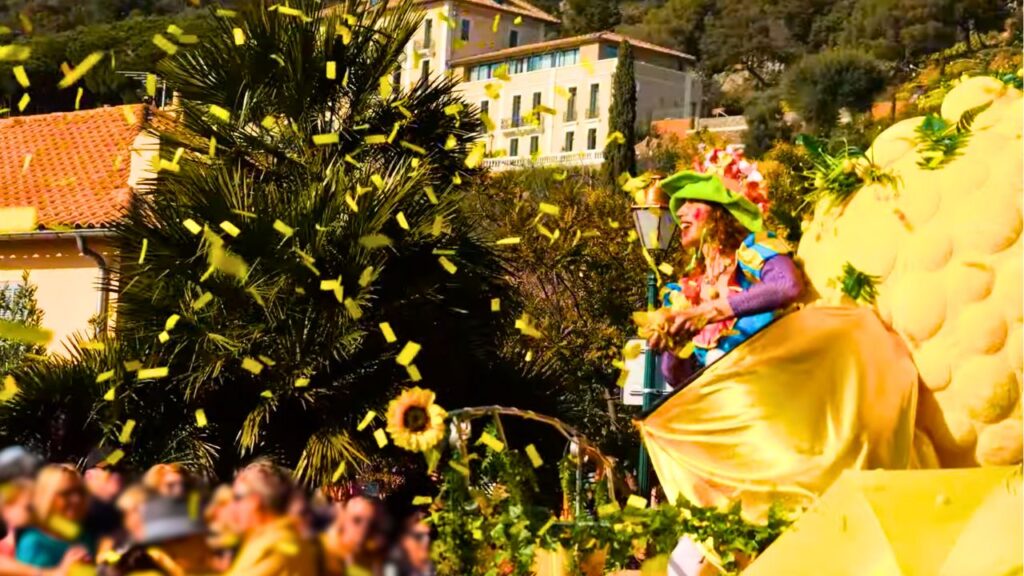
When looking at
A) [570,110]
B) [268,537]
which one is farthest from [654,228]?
[570,110]

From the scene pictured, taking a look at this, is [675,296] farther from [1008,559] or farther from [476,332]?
[476,332]

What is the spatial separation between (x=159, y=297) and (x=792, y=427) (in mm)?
5501

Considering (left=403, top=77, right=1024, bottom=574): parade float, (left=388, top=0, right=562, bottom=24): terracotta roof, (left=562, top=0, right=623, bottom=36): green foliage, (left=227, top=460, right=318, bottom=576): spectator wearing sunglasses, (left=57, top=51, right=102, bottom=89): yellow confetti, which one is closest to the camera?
(left=227, top=460, right=318, bottom=576): spectator wearing sunglasses

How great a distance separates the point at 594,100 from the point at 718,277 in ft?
210

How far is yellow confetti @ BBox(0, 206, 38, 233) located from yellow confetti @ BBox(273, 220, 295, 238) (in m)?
11.7

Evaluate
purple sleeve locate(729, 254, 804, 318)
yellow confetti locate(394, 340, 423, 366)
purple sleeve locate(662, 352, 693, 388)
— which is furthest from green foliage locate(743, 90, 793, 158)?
purple sleeve locate(729, 254, 804, 318)

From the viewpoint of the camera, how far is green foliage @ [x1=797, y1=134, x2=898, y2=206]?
4.49 meters

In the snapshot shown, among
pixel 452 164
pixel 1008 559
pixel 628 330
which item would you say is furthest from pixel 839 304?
pixel 628 330

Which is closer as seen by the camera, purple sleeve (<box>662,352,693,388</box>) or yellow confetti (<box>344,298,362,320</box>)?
purple sleeve (<box>662,352,693,388</box>)

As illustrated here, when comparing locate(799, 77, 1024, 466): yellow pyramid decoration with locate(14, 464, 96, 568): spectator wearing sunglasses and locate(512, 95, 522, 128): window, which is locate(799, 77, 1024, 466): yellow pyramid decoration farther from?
locate(512, 95, 522, 128): window

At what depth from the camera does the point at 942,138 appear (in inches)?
171

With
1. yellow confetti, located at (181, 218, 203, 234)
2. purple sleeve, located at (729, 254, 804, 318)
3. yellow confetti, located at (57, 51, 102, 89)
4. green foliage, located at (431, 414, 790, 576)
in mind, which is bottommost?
green foliage, located at (431, 414, 790, 576)

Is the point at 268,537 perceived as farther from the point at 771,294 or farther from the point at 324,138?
the point at 324,138

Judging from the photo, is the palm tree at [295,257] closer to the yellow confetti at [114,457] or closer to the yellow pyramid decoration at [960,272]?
the yellow confetti at [114,457]
